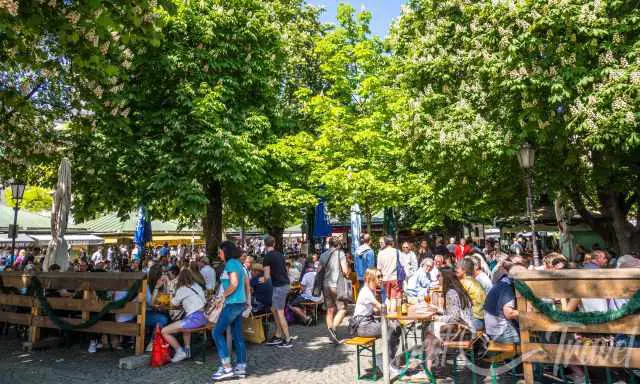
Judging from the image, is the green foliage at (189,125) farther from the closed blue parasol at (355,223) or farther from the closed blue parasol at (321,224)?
the closed blue parasol at (355,223)

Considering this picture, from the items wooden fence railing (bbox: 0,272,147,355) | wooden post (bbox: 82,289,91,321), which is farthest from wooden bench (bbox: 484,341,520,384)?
wooden post (bbox: 82,289,91,321)

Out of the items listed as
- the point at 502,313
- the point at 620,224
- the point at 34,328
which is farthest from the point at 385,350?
the point at 620,224

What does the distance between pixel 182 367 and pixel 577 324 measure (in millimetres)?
5843

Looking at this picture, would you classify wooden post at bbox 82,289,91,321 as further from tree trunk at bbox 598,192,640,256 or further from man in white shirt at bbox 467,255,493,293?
tree trunk at bbox 598,192,640,256

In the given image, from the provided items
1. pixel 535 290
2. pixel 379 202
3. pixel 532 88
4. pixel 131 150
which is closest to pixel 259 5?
pixel 131 150

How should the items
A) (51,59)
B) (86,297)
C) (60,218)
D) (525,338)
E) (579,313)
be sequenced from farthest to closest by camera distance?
(60,218) → (51,59) → (86,297) → (525,338) → (579,313)

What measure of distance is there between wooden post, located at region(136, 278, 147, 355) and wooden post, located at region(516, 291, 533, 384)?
234 inches

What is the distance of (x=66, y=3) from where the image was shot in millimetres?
7227

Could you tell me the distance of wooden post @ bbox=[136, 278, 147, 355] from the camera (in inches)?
313

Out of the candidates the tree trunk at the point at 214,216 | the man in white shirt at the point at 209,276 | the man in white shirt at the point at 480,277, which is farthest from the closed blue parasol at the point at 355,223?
the man in white shirt at the point at 480,277

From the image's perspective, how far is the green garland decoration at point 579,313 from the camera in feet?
15.8

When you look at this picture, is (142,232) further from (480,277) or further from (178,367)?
(480,277)

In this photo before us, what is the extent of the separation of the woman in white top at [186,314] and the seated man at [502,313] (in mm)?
4678

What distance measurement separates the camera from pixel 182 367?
754 cm
